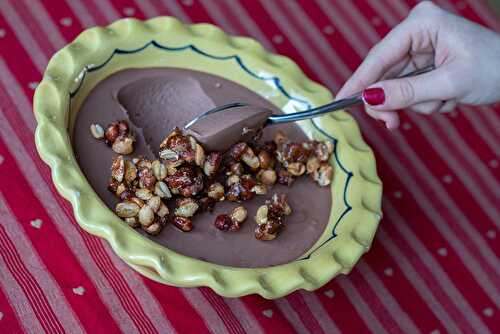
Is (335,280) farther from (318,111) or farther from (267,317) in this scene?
(318,111)

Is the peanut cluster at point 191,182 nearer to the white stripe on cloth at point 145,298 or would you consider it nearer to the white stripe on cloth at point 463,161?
the white stripe on cloth at point 145,298

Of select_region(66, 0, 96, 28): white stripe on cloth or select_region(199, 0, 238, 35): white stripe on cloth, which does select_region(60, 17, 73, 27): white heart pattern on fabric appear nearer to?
select_region(66, 0, 96, 28): white stripe on cloth

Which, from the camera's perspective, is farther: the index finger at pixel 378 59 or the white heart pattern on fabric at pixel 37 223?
the index finger at pixel 378 59

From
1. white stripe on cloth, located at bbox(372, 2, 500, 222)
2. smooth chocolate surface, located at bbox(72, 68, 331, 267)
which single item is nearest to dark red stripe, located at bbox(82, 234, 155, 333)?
smooth chocolate surface, located at bbox(72, 68, 331, 267)

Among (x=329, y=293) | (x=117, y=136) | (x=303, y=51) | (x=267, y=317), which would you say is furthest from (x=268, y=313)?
(x=303, y=51)

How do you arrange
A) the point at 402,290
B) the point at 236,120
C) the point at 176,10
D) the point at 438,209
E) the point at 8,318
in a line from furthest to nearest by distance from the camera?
the point at 176,10, the point at 438,209, the point at 402,290, the point at 236,120, the point at 8,318

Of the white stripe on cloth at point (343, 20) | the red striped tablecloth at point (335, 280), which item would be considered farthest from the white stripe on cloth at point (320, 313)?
the white stripe on cloth at point (343, 20)

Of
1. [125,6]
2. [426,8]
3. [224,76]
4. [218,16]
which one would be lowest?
[426,8]
